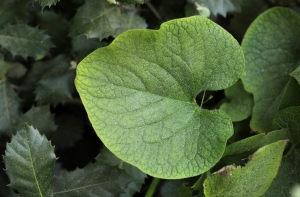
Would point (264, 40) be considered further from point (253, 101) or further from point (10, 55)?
point (10, 55)

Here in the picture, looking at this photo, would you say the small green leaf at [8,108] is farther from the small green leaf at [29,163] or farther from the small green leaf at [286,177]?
the small green leaf at [286,177]

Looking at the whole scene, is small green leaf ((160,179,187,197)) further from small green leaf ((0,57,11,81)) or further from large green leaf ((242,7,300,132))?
small green leaf ((0,57,11,81))

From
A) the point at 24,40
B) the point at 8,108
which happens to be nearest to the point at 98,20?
the point at 24,40

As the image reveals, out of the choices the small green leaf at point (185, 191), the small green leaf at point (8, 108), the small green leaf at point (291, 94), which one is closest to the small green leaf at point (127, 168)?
the small green leaf at point (185, 191)

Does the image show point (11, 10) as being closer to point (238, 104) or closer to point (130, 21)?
point (130, 21)

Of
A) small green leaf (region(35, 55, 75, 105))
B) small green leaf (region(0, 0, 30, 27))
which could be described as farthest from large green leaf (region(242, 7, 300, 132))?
small green leaf (region(0, 0, 30, 27))
